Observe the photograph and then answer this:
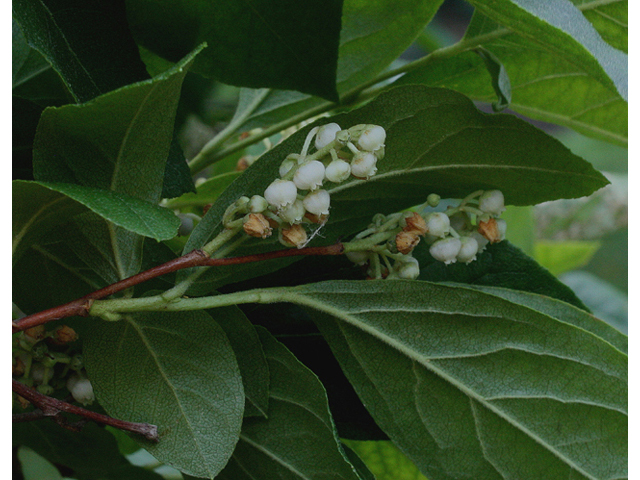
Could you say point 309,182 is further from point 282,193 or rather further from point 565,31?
point 565,31

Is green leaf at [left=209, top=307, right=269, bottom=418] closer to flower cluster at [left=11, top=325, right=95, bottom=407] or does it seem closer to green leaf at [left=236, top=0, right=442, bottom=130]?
flower cluster at [left=11, top=325, right=95, bottom=407]

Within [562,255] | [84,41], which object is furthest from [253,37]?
[562,255]

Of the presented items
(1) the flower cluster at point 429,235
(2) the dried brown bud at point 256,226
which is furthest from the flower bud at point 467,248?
(2) the dried brown bud at point 256,226

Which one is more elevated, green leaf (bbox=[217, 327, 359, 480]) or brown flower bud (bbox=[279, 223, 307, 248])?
brown flower bud (bbox=[279, 223, 307, 248])

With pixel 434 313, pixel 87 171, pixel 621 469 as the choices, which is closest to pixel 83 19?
pixel 87 171

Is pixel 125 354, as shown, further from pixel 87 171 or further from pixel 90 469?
pixel 90 469

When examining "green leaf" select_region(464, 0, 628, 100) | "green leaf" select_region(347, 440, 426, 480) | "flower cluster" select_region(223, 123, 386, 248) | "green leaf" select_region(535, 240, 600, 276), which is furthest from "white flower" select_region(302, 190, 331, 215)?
"green leaf" select_region(535, 240, 600, 276)
